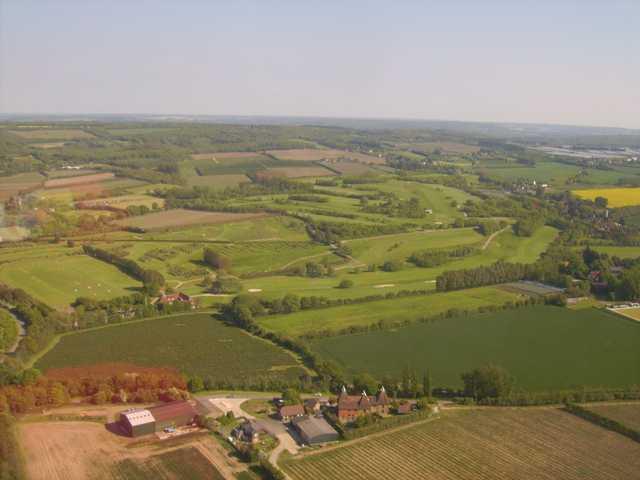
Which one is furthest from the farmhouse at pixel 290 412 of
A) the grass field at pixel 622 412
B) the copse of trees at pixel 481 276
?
the copse of trees at pixel 481 276

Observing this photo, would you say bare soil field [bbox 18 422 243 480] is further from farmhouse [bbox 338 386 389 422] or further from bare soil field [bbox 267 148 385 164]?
bare soil field [bbox 267 148 385 164]

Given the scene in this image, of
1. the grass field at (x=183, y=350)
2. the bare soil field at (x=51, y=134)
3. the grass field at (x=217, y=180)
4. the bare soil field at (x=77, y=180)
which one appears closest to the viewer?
the grass field at (x=183, y=350)

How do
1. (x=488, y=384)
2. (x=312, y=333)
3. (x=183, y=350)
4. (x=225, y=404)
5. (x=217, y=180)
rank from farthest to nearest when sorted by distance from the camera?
(x=217, y=180)
(x=312, y=333)
(x=183, y=350)
(x=488, y=384)
(x=225, y=404)

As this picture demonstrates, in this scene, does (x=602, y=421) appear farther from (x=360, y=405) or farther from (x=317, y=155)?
(x=317, y=155)

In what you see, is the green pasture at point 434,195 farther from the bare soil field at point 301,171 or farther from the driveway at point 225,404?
the driveway at point 225,404

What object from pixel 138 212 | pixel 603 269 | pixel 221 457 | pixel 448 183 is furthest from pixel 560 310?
pixel 448 183

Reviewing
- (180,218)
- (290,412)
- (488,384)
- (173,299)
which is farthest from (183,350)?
(180,218)
